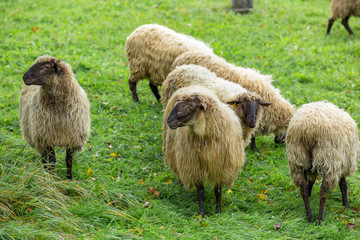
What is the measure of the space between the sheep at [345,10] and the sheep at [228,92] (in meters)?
6.51

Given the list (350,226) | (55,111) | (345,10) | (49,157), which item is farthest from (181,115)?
(345,10)

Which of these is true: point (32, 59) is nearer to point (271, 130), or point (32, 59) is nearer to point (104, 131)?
point (104, 131)

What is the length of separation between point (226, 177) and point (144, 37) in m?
4.25

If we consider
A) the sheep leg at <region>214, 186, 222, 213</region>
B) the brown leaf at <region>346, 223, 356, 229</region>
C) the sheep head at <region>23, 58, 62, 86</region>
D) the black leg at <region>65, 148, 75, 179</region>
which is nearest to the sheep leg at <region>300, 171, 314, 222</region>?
the brown leaf at <region>346, 223, 356, 229</region>

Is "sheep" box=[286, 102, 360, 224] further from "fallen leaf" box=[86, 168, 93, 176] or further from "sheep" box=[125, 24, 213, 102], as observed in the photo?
"sheep" box=[125, 24, 213, 102]

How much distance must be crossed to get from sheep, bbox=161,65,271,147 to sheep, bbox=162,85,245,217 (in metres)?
0.53

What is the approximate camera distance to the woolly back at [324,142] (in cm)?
505

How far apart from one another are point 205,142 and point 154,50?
12.2ft

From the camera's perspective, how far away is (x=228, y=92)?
6.40 meters

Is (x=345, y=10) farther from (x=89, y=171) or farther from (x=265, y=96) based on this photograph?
(x=89, y=171)

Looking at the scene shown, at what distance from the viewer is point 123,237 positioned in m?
4.39

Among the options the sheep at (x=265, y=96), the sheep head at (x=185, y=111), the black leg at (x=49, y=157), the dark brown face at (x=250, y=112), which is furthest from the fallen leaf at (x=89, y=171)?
the sheep at (x=265, y=96)

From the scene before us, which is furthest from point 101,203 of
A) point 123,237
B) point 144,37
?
point 144,37

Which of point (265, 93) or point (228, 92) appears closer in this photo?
point (228, 92)
